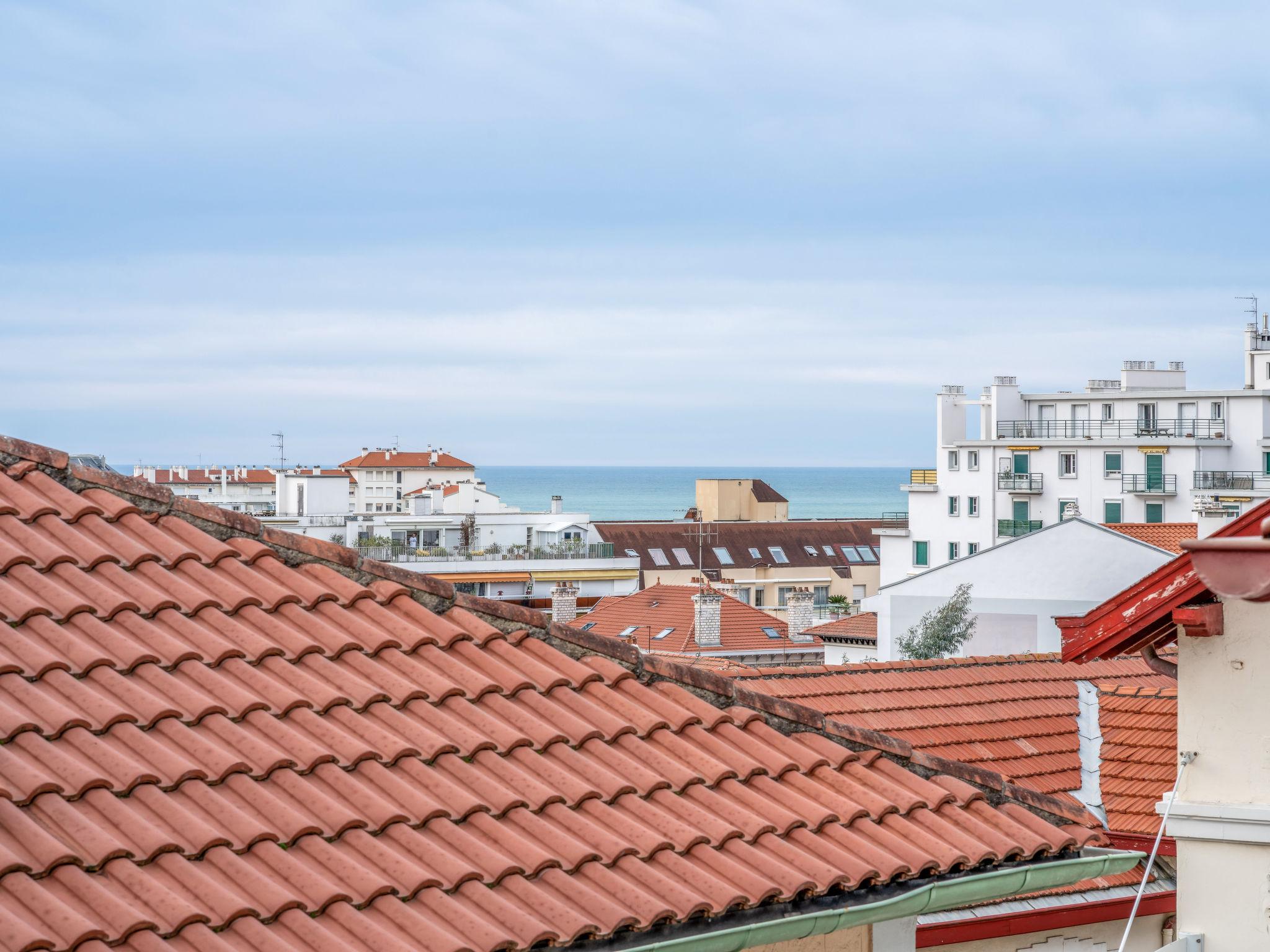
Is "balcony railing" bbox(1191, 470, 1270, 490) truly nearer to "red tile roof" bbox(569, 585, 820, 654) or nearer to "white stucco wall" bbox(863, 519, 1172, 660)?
"red tile roof" bbox(569, 585, 820, 654)

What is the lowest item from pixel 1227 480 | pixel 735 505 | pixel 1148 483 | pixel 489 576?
pixel 489 576

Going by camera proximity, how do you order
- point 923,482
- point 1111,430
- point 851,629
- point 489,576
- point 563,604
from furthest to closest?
point 489,576, point 923,482, point 1111,430, point 563,604, point 851,629

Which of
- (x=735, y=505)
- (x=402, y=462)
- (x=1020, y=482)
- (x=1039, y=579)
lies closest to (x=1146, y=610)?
(x=1039, y=579)

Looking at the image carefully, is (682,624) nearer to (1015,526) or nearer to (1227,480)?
(1015,526)

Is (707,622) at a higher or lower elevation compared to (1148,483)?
lower

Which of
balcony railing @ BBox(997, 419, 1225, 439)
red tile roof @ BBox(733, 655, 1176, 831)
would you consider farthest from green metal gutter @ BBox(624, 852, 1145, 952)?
balcony railing @ BBox(997, 419, 1225, 439)

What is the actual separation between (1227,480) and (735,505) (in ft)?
157

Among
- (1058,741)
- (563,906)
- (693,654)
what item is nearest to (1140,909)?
(1058,741)

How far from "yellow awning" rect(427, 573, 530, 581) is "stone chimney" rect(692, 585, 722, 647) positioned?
1142 inches

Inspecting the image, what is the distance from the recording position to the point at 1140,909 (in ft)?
28.3

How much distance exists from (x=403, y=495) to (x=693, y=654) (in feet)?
263

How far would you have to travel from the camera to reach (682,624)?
56.8 meters

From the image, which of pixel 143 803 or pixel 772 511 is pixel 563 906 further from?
pixel 772 511

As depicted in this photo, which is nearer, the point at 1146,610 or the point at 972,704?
the point at 1146,610
